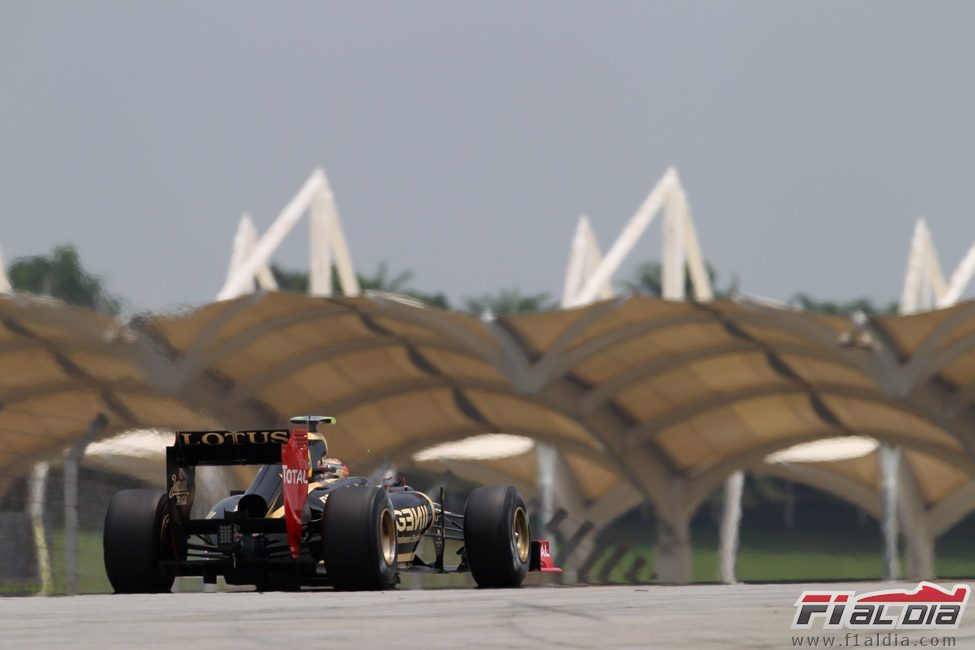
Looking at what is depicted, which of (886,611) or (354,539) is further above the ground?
(354,539)

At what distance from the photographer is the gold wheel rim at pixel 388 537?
14.6 meters

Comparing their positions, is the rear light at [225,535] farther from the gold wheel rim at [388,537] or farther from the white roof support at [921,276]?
the white roof support at [921,276]

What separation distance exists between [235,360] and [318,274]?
7902mm

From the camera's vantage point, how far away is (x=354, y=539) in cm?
1403

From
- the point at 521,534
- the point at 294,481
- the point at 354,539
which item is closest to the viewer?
the point at 354,539

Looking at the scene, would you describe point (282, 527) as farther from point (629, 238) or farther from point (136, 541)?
point (629, 238)

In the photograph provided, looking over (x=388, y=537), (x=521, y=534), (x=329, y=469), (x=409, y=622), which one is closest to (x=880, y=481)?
(x=521, y=534)

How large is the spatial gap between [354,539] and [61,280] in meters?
24.9

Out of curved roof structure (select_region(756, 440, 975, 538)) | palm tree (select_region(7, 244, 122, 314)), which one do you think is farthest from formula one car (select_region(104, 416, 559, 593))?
curved roof structure (select_region(756, 440, 975, 538))

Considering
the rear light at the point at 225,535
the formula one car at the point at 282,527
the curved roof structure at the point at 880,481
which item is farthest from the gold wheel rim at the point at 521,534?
the curved roof structure at the point at 880,481

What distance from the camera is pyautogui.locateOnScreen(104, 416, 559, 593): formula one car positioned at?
46.4 ft

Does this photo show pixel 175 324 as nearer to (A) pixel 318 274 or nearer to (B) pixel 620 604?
(A) pixel 318 274

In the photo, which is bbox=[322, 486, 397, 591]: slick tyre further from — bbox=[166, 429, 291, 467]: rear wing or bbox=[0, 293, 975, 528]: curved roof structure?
bbox=[0, 293, 975, 528]: curved roof structure

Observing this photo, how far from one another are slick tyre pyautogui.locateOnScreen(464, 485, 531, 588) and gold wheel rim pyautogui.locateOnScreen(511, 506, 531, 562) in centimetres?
24
